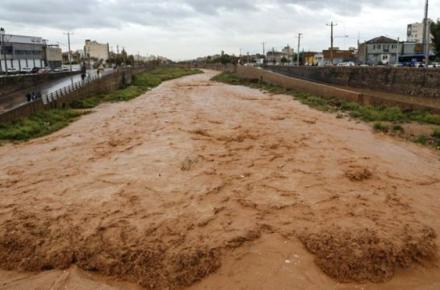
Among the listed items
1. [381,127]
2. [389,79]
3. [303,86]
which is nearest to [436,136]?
[381,127]

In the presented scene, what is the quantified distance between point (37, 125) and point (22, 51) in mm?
57899

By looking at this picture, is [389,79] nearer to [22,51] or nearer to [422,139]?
[422,139]

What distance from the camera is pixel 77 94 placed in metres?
30.2

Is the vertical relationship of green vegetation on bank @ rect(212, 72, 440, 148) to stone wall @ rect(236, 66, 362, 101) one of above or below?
below

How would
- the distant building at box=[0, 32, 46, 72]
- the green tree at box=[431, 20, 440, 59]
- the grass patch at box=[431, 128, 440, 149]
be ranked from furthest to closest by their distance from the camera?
the distant building at box=[0, 32, 46, 72] → the green tree at box=[431, 20, 440, 59] → the grass patch at box=[431, 128, 440, 149]

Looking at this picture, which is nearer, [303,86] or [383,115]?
[383,115]

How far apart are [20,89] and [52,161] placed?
2259 cm

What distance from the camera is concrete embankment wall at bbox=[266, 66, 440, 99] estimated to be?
1017 inches

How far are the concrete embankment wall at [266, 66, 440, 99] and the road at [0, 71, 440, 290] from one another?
477 inches

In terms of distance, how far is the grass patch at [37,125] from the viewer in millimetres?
17469

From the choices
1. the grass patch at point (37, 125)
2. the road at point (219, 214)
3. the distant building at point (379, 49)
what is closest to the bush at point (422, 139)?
the road at point (219, 214)

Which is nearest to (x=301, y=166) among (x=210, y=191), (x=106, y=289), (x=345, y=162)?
(x=345, y=162)

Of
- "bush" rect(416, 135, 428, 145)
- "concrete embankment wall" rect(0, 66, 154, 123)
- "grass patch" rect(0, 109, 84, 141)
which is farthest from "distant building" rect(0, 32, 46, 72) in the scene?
"bush" rect(416, 135, 428, 145)

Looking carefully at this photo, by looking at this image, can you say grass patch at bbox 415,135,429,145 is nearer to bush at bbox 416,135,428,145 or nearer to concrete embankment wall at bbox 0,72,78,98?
bush at bbox 416,135,428,145
